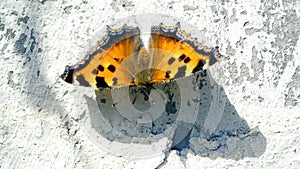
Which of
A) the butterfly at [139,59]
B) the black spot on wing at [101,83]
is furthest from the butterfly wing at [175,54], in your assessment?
the black spot on wing at [101,83]

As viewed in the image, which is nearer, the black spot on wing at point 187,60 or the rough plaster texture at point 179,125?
the rough plaster texture at point 179,125

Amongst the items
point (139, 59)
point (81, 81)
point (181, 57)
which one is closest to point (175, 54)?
point (181, 57)

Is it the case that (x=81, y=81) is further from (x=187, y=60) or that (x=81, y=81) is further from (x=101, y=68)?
(x=187, y=60)

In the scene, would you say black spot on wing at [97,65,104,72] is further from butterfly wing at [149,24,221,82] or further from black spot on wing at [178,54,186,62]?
black spot on wing at [178,54,186,62]

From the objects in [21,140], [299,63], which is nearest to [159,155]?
[21,140]

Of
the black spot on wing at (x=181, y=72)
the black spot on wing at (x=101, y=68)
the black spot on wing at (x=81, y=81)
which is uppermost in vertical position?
the black spot on wing at (x=181, y=72)

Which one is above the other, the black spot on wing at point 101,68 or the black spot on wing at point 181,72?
the black spot on wing at point 181,72

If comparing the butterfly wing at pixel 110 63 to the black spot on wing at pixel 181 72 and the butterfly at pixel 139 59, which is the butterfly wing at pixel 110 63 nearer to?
the butterfly at pixel 139 59
